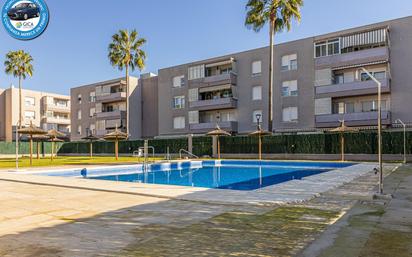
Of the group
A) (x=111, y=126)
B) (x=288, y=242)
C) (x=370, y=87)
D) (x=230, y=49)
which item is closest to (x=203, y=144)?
(x=230, y=49)

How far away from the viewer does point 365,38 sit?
29.5 meters

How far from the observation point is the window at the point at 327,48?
31.4 meters

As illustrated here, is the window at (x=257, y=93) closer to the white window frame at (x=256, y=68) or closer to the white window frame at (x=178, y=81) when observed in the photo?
the white window frame at (x=256, y=68)

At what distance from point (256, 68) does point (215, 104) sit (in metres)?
6.13

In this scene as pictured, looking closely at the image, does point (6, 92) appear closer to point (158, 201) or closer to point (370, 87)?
point (370, 87)

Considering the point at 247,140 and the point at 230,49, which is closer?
the point at 247,140

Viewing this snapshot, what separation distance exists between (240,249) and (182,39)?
21.0 meters

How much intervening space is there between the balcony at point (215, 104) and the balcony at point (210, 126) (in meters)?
1.88

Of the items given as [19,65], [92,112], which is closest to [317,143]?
[92,112]

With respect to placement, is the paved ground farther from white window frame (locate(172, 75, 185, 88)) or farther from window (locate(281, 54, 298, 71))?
white window frame (locate(172, 75, 185, 88))

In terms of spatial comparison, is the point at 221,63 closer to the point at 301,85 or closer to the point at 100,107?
the point at 301,85

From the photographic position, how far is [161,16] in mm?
20547

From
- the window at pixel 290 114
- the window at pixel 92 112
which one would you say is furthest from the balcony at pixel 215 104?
the window at pixel 92 112

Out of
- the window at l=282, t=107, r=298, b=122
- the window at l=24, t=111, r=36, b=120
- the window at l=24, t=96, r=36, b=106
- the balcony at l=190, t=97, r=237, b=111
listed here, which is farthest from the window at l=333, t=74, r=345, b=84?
the window at l=24, t=96, r=36, b=106
